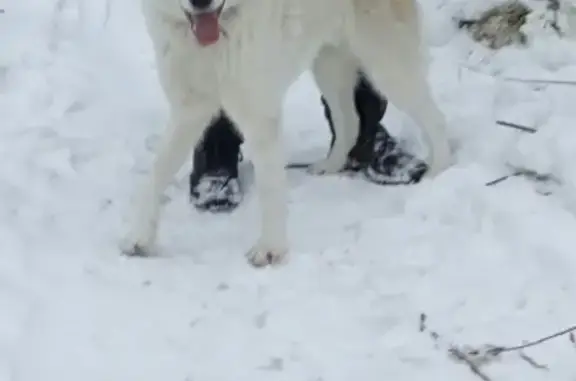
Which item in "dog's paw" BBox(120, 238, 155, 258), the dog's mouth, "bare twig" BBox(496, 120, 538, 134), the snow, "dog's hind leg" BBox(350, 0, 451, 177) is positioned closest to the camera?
the snow

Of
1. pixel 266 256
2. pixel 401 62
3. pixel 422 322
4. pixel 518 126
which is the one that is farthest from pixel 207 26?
pixel 518 126

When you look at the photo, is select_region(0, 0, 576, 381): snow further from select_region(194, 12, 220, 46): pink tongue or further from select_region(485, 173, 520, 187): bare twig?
select_region(194, 12, 220, 46): pink tongue

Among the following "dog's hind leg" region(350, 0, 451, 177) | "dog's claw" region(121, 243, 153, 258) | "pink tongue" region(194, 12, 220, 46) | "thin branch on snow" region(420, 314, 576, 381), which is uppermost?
"pink tongue" region(194, 12, 220, 46)

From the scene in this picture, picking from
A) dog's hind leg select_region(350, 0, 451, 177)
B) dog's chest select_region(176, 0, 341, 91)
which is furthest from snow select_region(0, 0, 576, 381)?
dog's chest select_region(176, 0, 341, 91)

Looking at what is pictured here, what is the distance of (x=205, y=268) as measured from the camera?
114 inches

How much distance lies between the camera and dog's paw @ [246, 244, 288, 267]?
289cm

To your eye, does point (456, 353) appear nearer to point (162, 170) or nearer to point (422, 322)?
point (422, 322)

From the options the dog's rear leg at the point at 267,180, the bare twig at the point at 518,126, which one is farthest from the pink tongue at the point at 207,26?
the bare twig at the point at 518,126

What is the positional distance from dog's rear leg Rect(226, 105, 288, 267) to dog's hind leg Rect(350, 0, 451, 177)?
474mm

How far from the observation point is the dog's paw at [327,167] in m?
3.54

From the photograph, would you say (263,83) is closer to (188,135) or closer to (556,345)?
(188,135)

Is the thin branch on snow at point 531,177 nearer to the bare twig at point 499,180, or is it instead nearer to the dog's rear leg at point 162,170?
the bare twig at point 499,180

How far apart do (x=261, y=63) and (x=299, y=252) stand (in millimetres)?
582

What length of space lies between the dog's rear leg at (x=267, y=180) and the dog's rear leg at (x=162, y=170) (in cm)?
17
